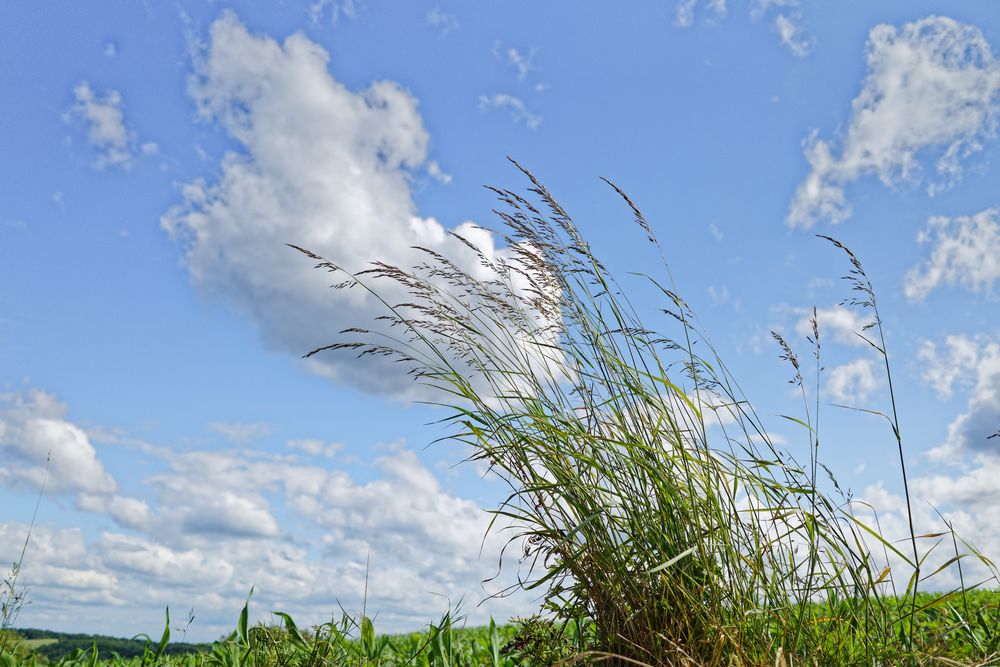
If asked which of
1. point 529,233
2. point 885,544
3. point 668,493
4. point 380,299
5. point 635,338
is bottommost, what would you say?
point 885,544

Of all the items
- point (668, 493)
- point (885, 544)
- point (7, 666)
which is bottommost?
point (7, 666)

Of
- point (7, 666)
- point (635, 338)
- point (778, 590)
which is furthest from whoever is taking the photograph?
point (7, 666)

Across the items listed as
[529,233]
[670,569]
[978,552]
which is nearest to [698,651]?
[670,569]

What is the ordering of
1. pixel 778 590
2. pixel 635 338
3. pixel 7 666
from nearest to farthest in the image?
pixel 778 590 → pixel 635 338 → pixel 7 666

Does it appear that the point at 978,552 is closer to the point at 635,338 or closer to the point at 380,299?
the point at 635,338

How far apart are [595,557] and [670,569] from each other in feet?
0.76

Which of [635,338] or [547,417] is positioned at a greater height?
[635,338]

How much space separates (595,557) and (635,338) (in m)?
0.85

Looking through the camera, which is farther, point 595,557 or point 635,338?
point 635,338

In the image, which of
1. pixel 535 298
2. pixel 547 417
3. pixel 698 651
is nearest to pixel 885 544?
pixel 698 651

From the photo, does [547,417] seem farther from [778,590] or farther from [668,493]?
[778,590]

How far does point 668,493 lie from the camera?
7.05 ft

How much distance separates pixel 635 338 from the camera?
102 inches

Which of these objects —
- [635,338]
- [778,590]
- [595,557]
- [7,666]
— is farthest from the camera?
[7,666]
